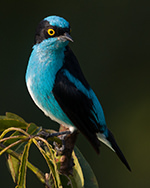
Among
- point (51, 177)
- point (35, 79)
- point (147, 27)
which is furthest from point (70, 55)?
point (147, 27)

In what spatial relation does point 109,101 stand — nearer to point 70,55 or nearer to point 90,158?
point 90,158

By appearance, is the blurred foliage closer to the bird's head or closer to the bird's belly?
the bird's belly

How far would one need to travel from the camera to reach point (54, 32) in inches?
107

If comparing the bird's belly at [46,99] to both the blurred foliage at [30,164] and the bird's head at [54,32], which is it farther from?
the blurred foliage at [30,164]

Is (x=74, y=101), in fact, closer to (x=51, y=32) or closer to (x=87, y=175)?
(x=51, y=32)

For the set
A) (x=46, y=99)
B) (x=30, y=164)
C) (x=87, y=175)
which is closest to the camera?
(x=30, y=164)

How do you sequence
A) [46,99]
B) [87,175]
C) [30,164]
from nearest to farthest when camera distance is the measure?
1. [30,164]
2. [87,175]
3. [46,99]

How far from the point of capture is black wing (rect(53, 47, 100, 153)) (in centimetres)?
271

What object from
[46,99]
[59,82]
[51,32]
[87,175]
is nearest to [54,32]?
[51,32]

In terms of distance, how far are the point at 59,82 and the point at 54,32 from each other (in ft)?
1.14

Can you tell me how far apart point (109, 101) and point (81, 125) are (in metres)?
2.63

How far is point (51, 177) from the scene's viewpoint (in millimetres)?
1942

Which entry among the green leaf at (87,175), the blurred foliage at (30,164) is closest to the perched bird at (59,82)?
the green leaf at (87,175)

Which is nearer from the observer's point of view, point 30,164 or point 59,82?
point 30,164
